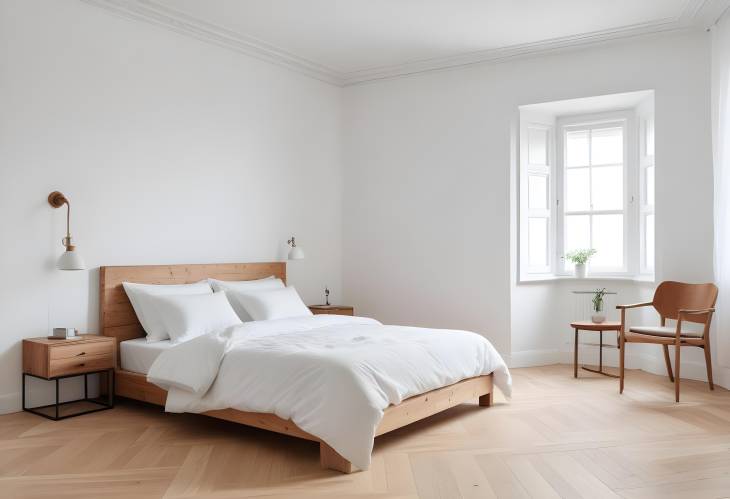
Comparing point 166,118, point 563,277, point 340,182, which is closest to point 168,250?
point 166,118

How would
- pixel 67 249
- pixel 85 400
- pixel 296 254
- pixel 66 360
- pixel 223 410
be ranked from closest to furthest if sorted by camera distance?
1. pixel 223 410
2. pixel 66 360
3. pixel 67 249
4. pixel 85 400
5. pixel 296 254

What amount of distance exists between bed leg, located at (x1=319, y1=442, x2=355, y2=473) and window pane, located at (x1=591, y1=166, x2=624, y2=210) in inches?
163

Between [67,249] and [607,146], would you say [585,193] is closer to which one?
[607,146]

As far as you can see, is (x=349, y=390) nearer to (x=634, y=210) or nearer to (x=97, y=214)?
(x=97, y=214)

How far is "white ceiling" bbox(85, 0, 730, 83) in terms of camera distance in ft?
16.3

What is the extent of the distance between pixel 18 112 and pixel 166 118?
45.6 inches

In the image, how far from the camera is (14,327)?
4297 mm

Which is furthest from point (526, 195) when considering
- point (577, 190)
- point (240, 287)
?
point (240, 287)

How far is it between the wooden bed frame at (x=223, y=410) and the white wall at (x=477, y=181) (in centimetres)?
145

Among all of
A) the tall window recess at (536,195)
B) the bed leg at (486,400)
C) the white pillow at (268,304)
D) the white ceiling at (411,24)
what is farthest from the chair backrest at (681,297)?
the white pillow at (268,304)

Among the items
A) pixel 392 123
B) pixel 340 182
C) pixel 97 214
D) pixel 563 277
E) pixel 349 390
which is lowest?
pixel 349 390

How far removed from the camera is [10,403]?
430 cm

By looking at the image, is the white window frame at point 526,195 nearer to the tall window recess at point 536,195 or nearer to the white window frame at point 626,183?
the tall window recess at point 536,195

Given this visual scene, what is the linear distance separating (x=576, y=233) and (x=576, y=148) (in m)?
0.83
